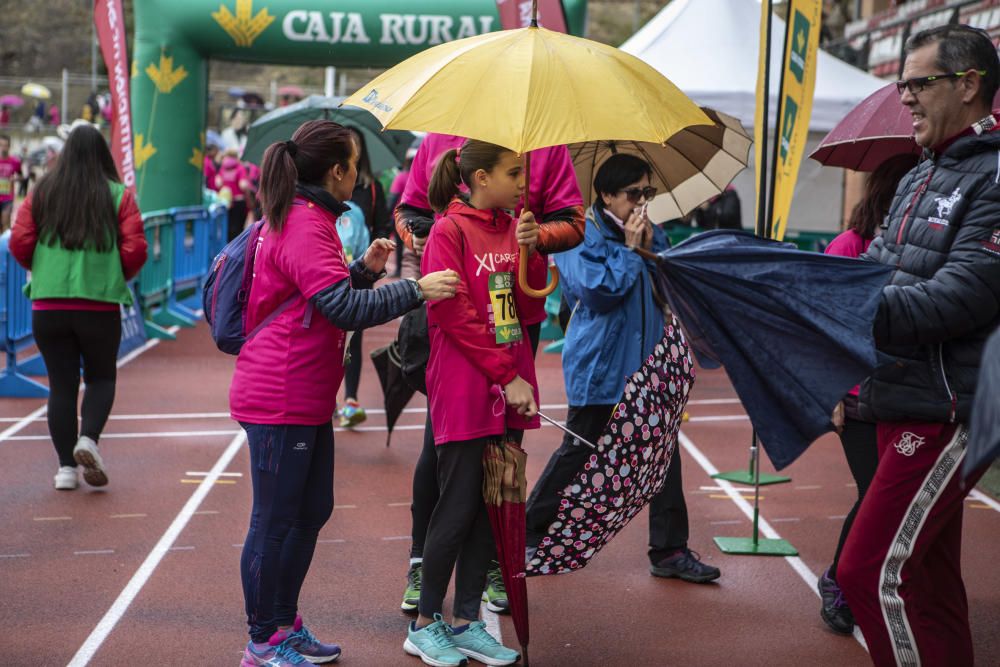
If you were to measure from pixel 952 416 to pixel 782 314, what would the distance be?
0.55m

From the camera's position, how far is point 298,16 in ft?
46.6

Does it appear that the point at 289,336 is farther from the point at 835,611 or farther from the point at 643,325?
the point at 835,611

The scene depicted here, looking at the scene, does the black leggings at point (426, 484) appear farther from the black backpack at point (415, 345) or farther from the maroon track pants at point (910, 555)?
the maroon track pants at point (910, 555)

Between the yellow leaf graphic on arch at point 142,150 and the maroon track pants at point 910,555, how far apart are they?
39.6 ft

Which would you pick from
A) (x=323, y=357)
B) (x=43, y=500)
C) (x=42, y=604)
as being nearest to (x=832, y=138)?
(x=323, y=357)

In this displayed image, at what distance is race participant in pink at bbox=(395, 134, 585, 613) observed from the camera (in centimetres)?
448

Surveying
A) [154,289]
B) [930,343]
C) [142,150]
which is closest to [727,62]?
[154,289]

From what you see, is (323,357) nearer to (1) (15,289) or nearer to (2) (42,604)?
(2) (42,604)

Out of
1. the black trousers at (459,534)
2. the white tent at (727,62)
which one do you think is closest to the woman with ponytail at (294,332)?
the black trousers at (459,534)

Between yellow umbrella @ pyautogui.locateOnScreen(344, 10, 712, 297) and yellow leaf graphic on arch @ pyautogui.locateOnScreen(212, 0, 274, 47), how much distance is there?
10.8 metres

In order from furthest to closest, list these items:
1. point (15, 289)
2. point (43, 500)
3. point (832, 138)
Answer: point (15, 289) → point (43, 500) → point (832, 138)

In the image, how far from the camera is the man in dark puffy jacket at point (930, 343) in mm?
3316

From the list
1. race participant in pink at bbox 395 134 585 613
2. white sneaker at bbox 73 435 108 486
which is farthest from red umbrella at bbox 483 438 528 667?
white sneaker at bbox 73 435 108 486

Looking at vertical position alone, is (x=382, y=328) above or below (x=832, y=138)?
below
